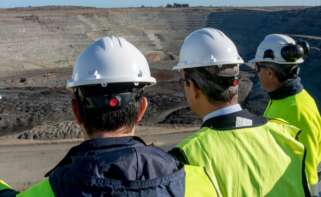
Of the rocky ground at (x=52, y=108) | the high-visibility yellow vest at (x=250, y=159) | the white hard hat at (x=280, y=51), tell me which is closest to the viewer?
the high-visibility yellow vest at (x=250, y=159)

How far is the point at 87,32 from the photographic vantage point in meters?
58.2

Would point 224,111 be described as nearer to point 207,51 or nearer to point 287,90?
point 207,51

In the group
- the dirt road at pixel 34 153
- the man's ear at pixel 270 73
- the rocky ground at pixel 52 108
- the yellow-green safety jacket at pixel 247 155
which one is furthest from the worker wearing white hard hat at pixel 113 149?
the rocky ground at pixel 52 108

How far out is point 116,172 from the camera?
6.84ft

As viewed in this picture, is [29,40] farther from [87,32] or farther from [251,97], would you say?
[251,97]

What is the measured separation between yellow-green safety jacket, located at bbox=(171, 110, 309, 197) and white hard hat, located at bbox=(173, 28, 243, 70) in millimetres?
341

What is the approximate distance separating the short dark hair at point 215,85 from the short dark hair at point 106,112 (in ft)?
2.10

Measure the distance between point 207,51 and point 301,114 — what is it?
107 centimetres

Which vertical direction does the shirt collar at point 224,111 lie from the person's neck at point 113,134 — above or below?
below

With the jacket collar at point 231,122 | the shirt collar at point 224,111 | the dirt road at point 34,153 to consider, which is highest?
the shirt collar at point 224,111

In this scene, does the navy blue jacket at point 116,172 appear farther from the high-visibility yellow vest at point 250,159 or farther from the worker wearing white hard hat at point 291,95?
the worker wearing white hard hat at point 291,95

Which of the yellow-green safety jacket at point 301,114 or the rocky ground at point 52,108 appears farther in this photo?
the rocky ground at point 52,108

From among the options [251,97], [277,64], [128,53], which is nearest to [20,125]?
[251,97]

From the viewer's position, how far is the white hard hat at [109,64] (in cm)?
249
